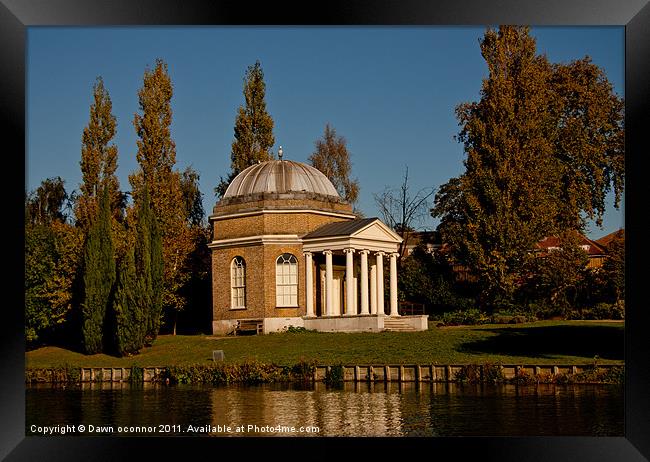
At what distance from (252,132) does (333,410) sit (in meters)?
27.9

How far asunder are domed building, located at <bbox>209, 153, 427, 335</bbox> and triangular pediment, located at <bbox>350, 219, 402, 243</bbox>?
4cm

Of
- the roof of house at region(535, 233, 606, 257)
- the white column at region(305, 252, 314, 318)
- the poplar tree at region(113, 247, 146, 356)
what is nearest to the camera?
the poplar tree at region(113, 247, 146, 356)

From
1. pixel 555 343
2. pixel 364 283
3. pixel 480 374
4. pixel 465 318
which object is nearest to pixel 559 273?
pixel 465 318

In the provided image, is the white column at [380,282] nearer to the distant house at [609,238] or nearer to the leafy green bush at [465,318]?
the leafy green bush at [465,318]

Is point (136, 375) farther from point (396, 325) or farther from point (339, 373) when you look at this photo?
point (396, 325)

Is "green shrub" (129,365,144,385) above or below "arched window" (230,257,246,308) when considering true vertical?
below

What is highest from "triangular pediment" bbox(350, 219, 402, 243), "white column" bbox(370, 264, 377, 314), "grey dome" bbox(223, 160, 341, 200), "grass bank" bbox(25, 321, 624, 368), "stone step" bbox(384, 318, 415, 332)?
"grey dome" bbox(223, 160, 341, 200)

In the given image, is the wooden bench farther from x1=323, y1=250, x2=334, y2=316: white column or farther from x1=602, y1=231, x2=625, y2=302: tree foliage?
x1=602, y1=231, x2=625, y2=302: tree foliage

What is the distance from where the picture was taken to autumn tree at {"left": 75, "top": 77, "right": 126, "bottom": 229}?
3800cm

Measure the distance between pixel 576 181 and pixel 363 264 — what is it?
37.1 feet

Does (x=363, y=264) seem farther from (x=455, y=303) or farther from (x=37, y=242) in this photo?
(x=37, y=242)

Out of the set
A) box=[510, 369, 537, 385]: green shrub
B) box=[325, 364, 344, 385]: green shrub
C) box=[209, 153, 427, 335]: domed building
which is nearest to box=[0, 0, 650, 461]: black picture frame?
box=[510, 369, 537, 385]: green shrub

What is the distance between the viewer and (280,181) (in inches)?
1550
